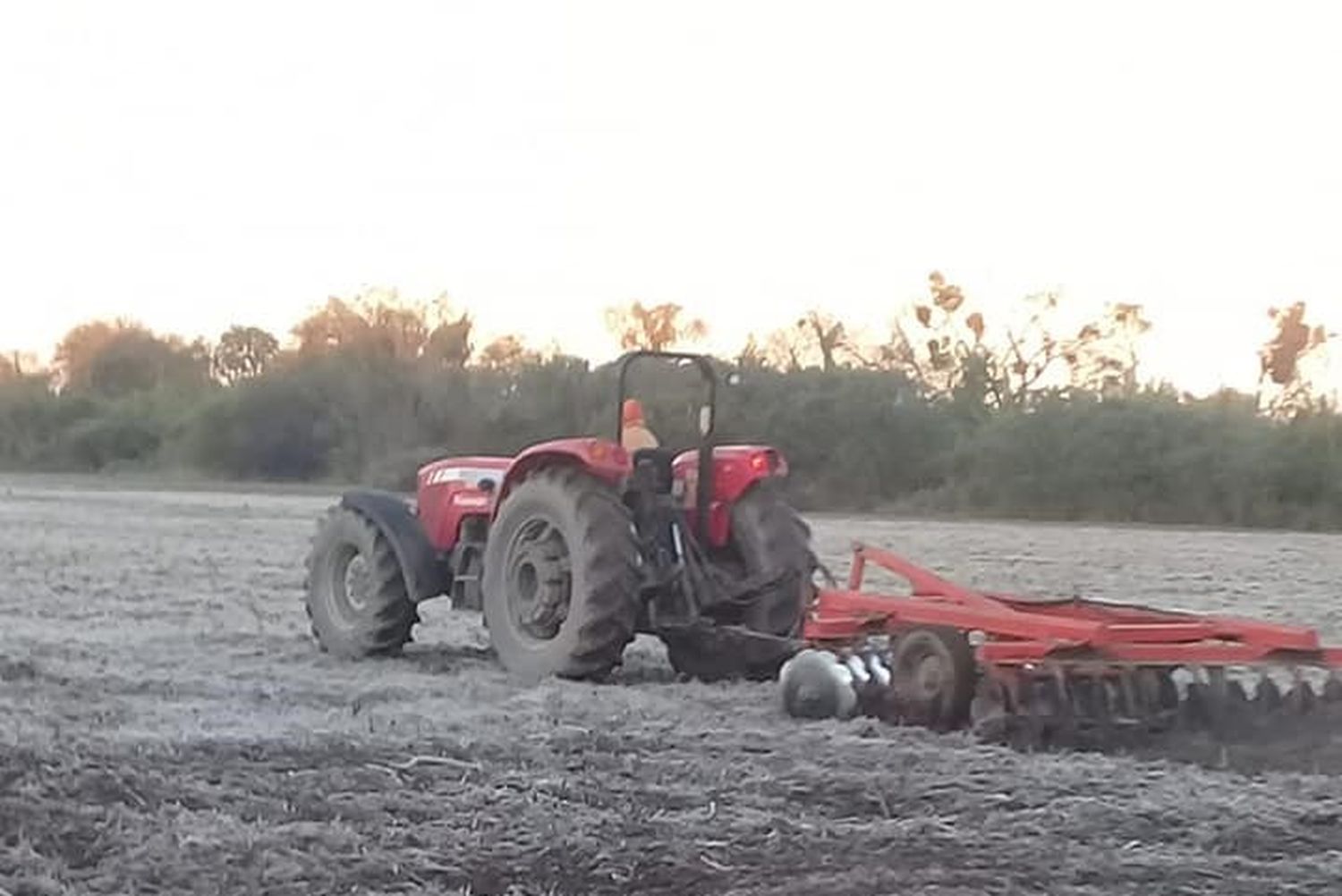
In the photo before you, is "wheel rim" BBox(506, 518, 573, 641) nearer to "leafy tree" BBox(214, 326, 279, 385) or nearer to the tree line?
the tree line

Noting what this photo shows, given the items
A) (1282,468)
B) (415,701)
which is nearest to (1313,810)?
(415,701)

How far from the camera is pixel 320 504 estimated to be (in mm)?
38438

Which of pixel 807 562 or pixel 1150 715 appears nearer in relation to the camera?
pixel 1150 715

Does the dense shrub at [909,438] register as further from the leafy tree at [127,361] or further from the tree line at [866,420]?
the leafy tree at [127,361]

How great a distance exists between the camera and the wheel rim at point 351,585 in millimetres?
11805

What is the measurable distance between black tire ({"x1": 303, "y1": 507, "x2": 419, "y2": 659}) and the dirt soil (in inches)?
8.1

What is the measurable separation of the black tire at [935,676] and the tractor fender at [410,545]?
11.8 feet

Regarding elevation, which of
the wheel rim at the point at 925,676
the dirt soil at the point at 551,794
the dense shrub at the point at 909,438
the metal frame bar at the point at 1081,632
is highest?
the dense shrub at the point at 909,438

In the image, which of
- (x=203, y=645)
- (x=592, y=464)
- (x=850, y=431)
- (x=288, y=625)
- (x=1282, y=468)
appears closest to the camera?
(x=592, y=464)

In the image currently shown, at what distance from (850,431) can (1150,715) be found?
40.3 m

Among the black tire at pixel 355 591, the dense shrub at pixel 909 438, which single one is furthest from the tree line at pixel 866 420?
the black tire at pixel 355 591

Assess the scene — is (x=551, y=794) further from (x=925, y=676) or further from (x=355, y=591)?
(x=355, y=591)

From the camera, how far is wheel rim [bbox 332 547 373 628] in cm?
1180

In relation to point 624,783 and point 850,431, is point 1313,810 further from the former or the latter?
point 850,431
